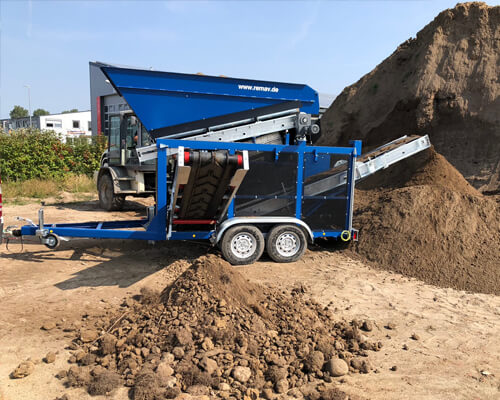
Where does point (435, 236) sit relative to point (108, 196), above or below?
below

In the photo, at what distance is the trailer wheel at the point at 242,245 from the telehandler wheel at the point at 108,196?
5.74 m

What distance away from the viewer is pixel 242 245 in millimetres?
6727

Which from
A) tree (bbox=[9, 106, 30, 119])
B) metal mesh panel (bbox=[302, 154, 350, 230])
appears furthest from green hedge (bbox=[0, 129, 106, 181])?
tree (bbox=[9, 106, 30, 119])

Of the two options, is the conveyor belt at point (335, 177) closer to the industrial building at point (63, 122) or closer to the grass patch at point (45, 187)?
the grass patch at point (45, 187)

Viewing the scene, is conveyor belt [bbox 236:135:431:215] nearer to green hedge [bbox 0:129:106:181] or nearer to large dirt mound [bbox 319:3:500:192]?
large dirt mound [bbox 319:3:500:192]

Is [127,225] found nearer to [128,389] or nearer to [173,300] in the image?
[173,300]

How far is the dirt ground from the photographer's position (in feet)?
11.7

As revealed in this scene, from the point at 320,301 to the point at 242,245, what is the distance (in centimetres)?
179

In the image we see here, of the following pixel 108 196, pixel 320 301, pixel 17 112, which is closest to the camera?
pixel 320 301

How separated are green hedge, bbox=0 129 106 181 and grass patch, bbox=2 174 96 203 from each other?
1.47 feet

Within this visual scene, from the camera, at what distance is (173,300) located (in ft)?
14.3

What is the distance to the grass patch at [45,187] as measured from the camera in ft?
48.0

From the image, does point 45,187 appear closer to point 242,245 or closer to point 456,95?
point 242,245

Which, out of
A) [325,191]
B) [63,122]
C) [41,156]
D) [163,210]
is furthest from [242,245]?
[63,122]
